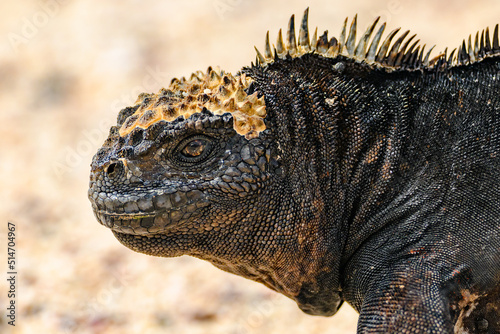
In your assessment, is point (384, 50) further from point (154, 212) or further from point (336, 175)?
point (154, 212)

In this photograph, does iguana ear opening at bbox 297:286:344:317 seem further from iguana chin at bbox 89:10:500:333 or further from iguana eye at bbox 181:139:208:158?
iguana eye at bbox 181:139:208:158

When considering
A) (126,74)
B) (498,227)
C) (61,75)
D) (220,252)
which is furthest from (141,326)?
(61,75)

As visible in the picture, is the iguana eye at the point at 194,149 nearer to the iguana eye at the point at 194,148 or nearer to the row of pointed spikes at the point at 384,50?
the iguana eye at the point at 194,148

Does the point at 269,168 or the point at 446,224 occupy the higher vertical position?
the point at 269,168

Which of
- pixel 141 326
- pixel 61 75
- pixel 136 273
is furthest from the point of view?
pixel 61 75

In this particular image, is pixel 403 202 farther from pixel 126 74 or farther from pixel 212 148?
pixel 126 74

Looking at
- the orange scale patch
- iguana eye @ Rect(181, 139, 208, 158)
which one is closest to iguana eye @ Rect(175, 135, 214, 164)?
iguana eye @ Rect(181, 139, 208, 158)
